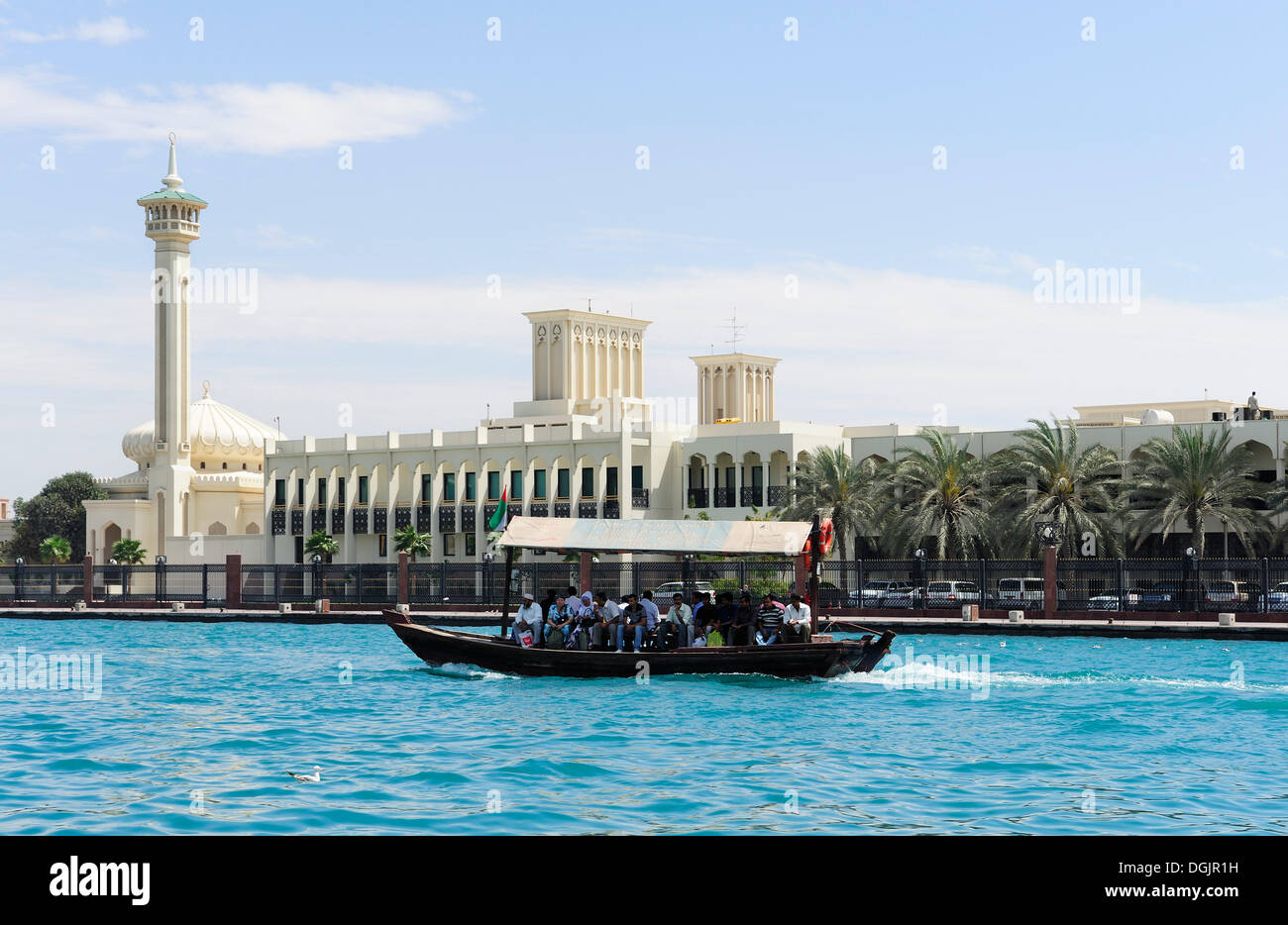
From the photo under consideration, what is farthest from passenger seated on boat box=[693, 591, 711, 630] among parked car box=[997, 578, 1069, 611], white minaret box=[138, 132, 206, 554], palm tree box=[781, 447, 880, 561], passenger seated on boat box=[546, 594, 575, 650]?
white minaret box=[138, 132, 206, 554]

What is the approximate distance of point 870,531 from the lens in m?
54.6

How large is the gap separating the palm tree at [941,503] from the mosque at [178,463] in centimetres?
4185

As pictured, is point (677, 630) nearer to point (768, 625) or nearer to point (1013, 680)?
point (768, 625)

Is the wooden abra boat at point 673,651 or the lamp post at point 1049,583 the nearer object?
the wooden abra boat at point 673,651

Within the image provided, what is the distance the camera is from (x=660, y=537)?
91.3 ft

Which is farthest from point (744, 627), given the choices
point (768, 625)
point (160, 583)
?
point (160, 583)

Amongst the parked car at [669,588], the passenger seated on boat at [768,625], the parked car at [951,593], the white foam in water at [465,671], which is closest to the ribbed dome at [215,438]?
the parked car at [669,588]

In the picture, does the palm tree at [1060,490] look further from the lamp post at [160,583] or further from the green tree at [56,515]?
the green tree at [56,515]

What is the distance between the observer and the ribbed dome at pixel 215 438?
95.9m

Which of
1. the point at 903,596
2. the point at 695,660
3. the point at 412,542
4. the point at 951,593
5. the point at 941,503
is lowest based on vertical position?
the point at 695,660

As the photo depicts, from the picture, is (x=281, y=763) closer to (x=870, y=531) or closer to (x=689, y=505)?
(x=870, y=531)

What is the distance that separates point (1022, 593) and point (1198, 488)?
7.19 metres

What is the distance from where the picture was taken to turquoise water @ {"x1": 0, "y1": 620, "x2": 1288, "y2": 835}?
13.9 meters

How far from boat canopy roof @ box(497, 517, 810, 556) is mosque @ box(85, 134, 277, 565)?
187ft
